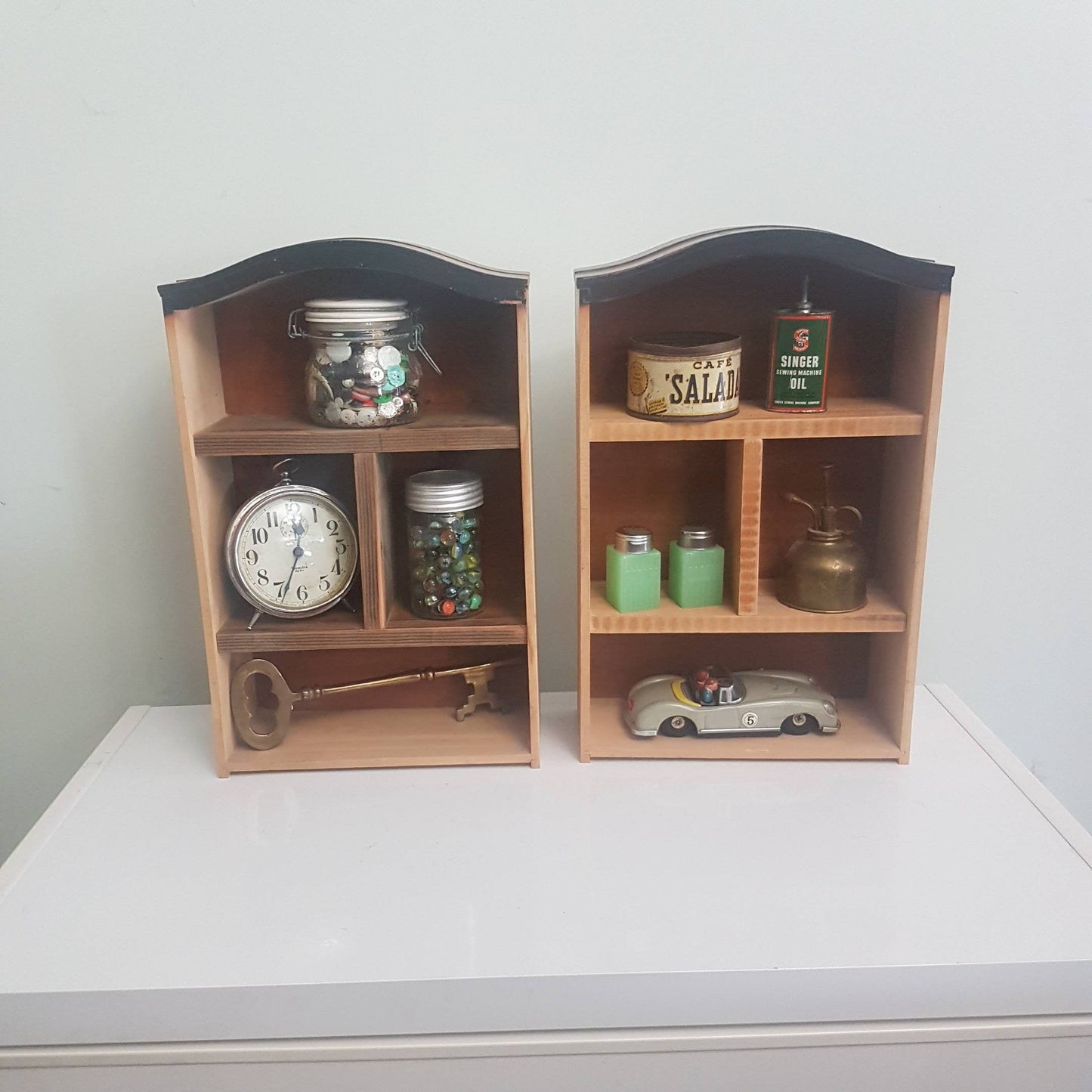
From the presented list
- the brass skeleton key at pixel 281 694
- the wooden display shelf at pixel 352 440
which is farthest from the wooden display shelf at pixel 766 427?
the brass skeleton key at pixel 281 694

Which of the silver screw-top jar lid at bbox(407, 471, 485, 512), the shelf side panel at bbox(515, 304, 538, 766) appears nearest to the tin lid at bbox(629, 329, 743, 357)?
the shelf side panel at bbox(515, 304, 538, 766)

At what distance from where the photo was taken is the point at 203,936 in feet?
2.47

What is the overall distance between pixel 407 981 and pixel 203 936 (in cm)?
19

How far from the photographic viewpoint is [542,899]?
784mm

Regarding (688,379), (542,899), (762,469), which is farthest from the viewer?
(762,469)

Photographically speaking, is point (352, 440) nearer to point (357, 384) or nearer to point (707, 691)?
point (357, 384)

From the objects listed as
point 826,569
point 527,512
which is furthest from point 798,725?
point 527,512

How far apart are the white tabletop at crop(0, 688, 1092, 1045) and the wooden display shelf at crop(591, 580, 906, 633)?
152mm

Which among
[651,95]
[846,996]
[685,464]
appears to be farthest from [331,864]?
[651,95]

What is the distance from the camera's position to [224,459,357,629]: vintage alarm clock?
973 millimetres

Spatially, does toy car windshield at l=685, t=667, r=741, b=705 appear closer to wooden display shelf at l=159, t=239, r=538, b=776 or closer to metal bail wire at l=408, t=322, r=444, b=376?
wooden display shelf at l=159, t=239, r=538, b=776

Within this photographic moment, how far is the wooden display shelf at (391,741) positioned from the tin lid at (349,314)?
0.46 m

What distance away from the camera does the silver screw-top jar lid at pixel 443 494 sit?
96 cm

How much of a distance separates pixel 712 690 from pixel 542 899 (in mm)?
323
